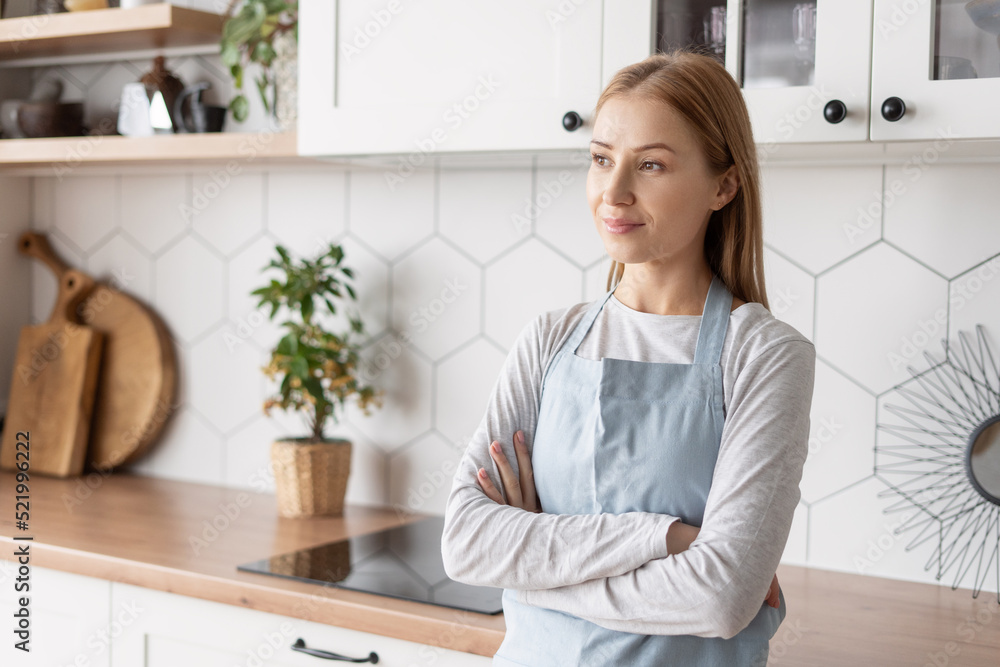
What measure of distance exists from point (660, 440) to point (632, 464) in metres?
0.04

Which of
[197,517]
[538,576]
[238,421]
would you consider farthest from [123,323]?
[538,576]

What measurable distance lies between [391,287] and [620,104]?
1.00 m

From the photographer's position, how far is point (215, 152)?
182cm

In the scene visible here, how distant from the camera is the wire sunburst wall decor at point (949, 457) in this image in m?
1.54

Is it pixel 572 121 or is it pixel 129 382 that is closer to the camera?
pixel 572 121

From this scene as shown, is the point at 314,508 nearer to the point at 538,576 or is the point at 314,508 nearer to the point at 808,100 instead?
the point at 538,576

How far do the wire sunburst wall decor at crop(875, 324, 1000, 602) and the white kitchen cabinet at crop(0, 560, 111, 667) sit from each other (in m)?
1.25

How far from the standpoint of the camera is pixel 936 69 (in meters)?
1.25

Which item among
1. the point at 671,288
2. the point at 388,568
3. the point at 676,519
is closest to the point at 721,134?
the point at 671,288

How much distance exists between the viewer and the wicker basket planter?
1912 mm
